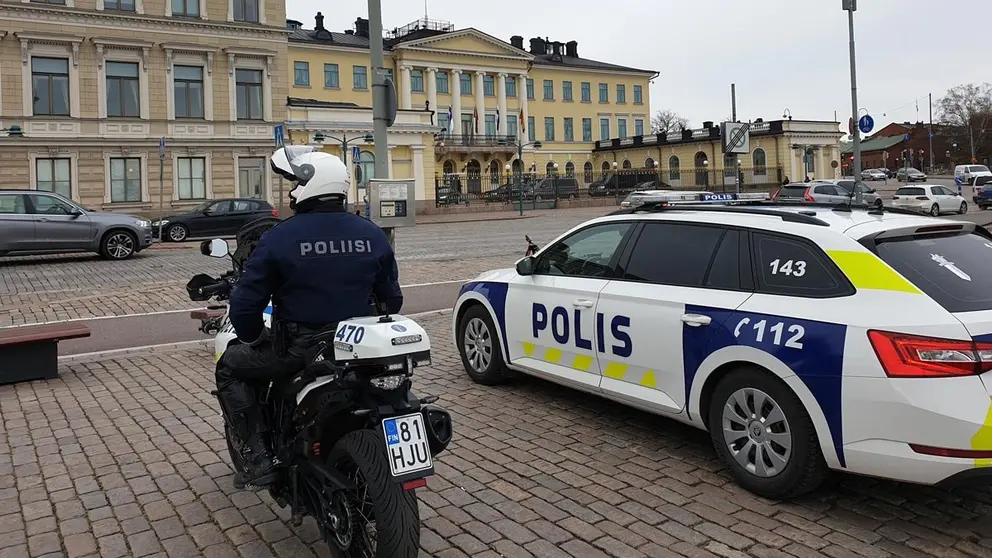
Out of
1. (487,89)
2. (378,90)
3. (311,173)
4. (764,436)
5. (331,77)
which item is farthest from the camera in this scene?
(487,89)

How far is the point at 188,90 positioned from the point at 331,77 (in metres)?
27.9

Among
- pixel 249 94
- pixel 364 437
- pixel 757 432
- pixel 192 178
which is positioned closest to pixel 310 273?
pixel 364 437

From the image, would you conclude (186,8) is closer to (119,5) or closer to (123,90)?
(119,5)

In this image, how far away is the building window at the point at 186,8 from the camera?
41719 mm

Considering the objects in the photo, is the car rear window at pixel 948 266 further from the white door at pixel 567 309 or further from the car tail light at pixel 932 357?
the white door at pixel 567 309

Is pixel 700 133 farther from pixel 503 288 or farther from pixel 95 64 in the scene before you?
pixel 503 288

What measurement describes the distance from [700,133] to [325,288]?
73.4 meters

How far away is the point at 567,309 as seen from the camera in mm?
6066

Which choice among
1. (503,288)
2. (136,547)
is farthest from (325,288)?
(503,288)

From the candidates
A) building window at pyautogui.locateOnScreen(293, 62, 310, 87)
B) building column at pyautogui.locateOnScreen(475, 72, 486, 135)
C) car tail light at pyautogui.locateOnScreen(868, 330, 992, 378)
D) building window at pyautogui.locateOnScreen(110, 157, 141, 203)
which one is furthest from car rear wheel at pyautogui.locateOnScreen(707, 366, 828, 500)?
building column at pyautogui.locateOnScreen(475, 72, 486, 135)

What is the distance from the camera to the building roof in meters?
69.3

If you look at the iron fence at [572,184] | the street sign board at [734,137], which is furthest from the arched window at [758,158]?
the street sign board at [734,137]

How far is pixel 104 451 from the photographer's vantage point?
568 cm

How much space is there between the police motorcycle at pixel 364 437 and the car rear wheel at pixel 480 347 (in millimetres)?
3288
